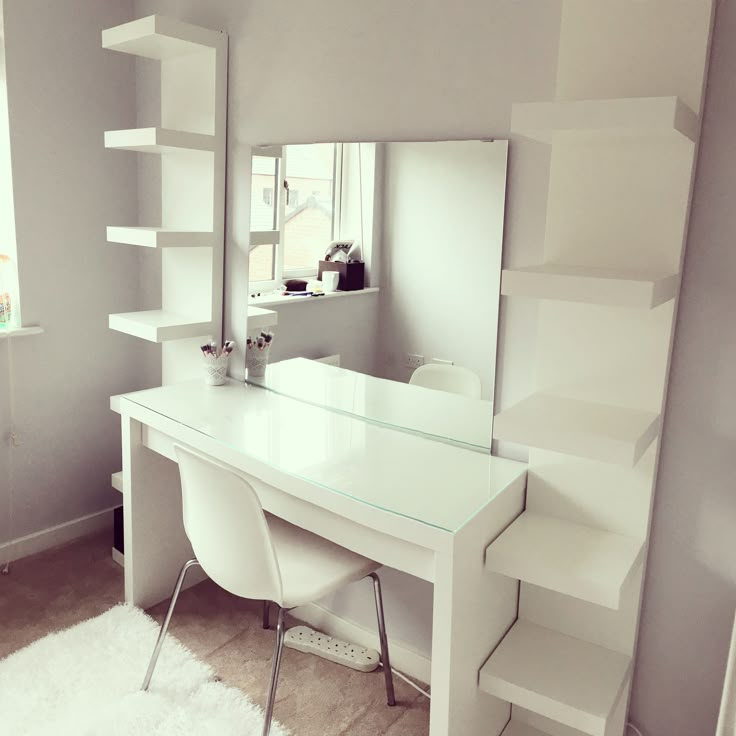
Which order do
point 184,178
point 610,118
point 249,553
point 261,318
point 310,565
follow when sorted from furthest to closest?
point 184,178 < point 261,318 < point 310,565 < point 249,553 < point 610,118

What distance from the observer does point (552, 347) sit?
1.78 meters

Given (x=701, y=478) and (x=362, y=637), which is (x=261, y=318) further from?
(x=701, y=478)

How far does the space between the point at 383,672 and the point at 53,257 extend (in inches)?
76.5

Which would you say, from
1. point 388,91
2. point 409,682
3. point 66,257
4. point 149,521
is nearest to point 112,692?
point 149,521

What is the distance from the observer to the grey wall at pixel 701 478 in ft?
5.11

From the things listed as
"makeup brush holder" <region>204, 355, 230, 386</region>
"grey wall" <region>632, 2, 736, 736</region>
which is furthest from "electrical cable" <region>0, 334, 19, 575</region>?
"grey wall" <region>632, 2, 736, 736</region>

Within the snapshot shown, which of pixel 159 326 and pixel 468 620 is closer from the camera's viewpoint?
pixel 468 620

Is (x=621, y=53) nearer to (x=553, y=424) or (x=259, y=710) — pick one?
(x=553, y=424)

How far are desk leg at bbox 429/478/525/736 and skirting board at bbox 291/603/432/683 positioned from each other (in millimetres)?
392

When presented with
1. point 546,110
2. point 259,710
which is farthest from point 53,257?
point 546,110

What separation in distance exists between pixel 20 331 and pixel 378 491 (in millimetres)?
1704

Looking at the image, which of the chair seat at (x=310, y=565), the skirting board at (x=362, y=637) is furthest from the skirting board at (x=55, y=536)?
the chair seat at (x=310, y=565)

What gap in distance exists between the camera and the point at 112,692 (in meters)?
2.12

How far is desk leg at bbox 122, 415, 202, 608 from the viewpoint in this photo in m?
2.45
